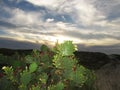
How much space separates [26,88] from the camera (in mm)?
4180

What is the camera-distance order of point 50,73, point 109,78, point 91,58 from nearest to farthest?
point 50,73, point 109,78, point 91,58

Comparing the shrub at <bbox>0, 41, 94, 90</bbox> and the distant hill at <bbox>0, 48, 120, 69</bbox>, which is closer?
the shrub at <bbox>0, 41, 94, 90</bbox>

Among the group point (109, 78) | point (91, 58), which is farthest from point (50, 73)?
point (91, 58)

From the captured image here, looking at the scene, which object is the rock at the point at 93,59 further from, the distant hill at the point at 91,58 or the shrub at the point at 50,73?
the shrub at the point at 50,73

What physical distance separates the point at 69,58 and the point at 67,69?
0.18 metres

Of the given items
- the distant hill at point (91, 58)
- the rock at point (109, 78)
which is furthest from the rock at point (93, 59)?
the rock at point (109, 78)

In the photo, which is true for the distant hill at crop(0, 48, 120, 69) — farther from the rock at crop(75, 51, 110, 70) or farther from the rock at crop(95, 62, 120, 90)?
the rock at crop(95, 62, 120, 90)

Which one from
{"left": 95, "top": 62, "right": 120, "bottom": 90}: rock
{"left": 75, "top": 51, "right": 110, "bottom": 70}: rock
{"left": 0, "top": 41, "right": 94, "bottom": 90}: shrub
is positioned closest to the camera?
{"left": 0, "top": 41, "right": 94, "bottom": 90}: shrub

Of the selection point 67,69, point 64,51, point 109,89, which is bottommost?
point 109,89

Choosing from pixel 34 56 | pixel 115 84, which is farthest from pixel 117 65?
pixel 34 56

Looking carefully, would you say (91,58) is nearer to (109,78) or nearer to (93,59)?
(93,59)

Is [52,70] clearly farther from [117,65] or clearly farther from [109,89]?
[117,65]

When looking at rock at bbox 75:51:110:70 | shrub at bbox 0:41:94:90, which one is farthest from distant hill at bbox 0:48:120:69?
shrub at bbox 0:41:94:90

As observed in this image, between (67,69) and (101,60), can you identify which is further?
(101,60)
